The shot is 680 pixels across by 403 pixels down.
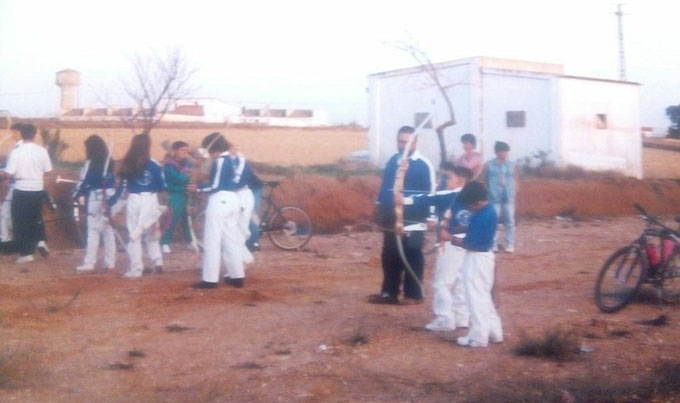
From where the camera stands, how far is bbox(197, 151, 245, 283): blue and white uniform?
1037 centimetres

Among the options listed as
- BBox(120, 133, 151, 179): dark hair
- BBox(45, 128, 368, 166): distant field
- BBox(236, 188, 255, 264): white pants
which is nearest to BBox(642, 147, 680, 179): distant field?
BBox(45, 128, 368, 166): distant field

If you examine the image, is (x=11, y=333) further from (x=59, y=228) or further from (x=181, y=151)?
(x=59, y=228)

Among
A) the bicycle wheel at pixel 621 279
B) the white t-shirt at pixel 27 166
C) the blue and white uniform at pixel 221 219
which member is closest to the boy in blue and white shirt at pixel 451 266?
the bicycle wheel at pixel 621 279

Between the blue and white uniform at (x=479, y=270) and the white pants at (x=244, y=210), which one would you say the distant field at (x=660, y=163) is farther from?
the blue and white uniform at (x=479, y=270)

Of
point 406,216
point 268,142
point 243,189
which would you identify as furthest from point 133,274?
point 268,142

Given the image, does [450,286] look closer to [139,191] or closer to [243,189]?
[243,189]

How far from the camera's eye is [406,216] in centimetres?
944

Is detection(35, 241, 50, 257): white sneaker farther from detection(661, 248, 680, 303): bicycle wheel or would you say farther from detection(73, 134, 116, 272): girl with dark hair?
detection(661, 248, 680, 303): bicycle wheel

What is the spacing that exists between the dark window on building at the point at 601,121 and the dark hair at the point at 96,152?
64.9 ft

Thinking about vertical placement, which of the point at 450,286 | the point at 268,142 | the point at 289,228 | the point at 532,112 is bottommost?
the point at 450,286

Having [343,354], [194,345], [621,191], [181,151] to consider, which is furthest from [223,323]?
[621,191]

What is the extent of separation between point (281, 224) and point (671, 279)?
20.8 feet

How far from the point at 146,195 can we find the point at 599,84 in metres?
20.3

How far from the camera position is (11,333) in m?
8.78
